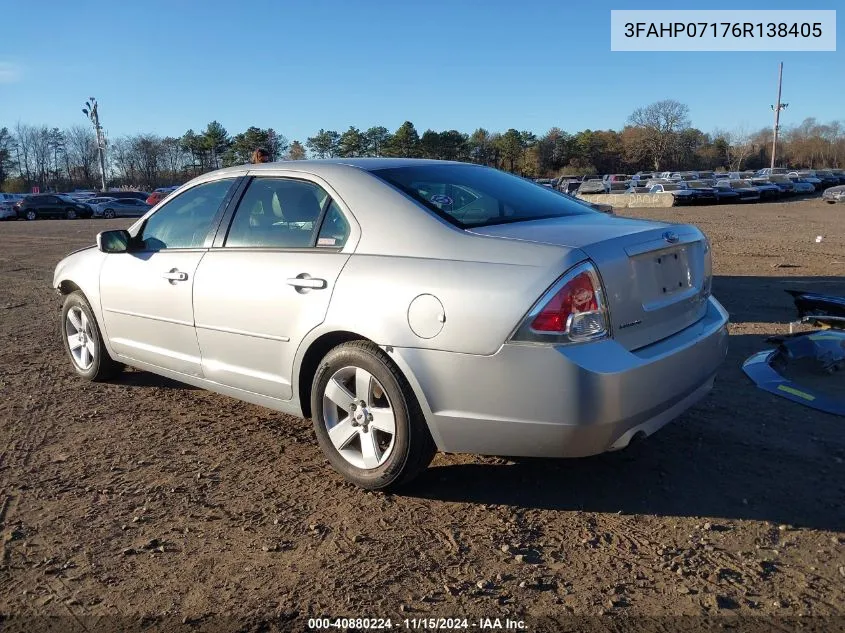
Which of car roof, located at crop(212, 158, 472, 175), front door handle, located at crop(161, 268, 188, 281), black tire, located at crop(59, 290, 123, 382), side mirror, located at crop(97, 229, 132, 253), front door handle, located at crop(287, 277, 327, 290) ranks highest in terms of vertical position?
car roof, located at crop(212, 158, 472, 175)

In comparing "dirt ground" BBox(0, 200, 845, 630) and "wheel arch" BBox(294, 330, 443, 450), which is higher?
"wheel arch" BBox(294, 330, 443, 450)

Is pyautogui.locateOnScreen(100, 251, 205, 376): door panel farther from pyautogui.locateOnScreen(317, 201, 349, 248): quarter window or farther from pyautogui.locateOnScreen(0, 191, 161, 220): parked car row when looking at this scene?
pyautogui.locateOnScreen(0, 191, 161, 220): parked car row

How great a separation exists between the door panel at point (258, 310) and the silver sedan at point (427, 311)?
1 centimetres

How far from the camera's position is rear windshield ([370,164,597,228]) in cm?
352

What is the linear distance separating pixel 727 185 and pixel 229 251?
40178mm

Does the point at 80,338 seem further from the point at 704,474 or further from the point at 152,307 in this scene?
the point at 704,474

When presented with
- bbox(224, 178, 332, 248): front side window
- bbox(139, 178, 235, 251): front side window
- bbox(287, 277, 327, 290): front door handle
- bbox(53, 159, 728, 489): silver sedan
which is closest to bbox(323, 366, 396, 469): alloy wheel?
bbox(53, 159, 728, 489): silver sedan

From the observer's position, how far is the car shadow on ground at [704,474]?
3.23m

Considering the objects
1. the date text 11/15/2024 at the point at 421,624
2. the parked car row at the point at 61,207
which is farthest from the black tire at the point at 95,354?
the parked car row at the point at 61,207

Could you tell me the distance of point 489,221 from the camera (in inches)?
137

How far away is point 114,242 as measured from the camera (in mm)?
4695

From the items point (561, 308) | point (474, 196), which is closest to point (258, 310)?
point (474, 196)

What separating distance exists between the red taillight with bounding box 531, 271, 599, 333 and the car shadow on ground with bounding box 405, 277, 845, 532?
96 cm

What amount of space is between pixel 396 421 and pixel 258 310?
1.06m
